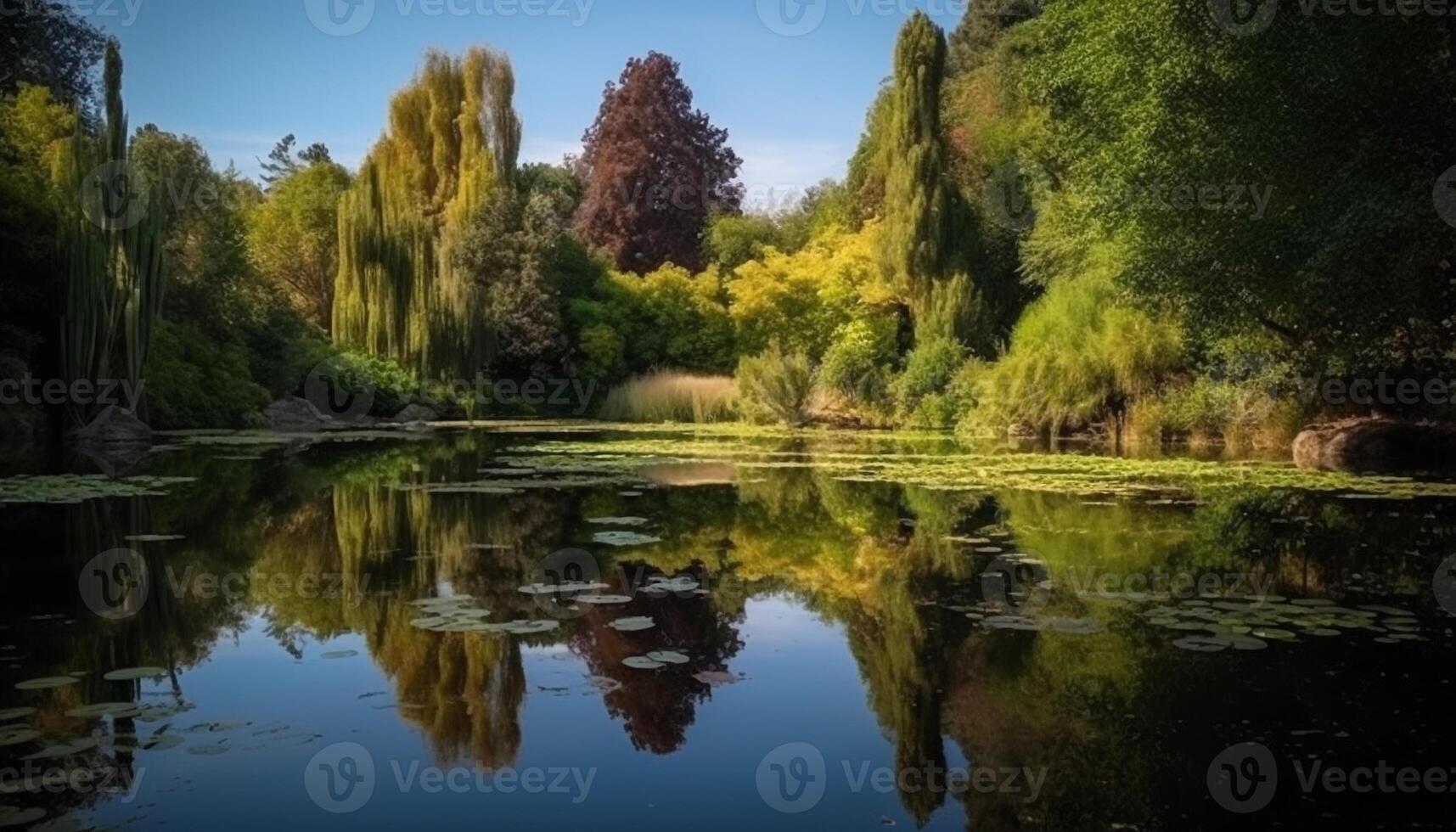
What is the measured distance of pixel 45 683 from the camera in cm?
347

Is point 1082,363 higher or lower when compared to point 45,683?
higher

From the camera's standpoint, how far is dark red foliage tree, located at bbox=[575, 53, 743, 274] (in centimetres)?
3575

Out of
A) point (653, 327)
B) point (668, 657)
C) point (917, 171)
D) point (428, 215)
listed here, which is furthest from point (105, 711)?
point (428, 215)

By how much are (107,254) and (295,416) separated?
21.8ft

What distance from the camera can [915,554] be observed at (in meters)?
6.23

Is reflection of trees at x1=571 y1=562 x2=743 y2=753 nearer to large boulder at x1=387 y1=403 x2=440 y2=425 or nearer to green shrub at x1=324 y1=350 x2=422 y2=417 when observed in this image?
green shrub at x1=324 y1=350 x2=422 y2=417

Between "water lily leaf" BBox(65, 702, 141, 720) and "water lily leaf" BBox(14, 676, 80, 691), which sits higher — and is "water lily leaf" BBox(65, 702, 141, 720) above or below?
below

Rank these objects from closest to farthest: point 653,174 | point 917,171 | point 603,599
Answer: point 603,599 → point 917,171 → point 653,174

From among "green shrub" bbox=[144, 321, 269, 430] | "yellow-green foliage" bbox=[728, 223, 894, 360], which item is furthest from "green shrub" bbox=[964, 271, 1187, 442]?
"green shrub" bbox=[144, 321, 269, 430]

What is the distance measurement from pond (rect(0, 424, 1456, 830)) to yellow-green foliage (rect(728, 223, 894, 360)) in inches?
707

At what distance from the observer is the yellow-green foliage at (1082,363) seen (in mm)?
16500

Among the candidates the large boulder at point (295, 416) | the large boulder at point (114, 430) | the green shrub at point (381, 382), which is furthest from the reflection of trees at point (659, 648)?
the green shrub at point (381, 382)

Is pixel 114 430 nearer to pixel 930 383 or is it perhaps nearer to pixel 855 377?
pixel 855 377

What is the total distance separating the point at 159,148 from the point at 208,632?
28437mm
